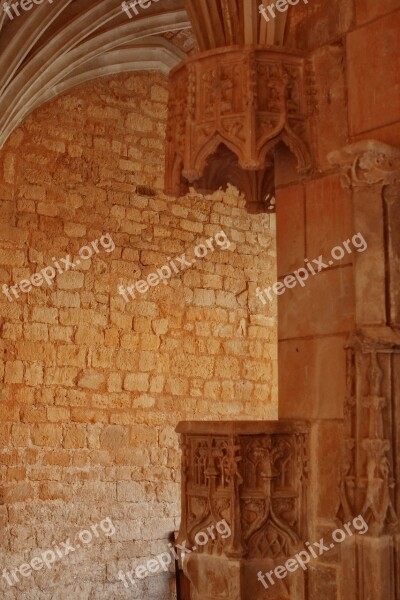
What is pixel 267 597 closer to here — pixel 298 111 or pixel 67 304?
pixel 298 111

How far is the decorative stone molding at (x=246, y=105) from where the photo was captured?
2.99 metres

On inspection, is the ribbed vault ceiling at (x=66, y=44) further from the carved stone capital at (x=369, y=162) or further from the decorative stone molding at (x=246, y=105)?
the carved stone capital at (x=369, y=162)

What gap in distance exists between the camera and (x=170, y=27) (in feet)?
21.4

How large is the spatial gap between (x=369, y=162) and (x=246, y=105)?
547mm

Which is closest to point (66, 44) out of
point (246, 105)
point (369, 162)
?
point (246, 105)

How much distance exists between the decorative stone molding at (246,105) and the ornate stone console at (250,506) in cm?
102

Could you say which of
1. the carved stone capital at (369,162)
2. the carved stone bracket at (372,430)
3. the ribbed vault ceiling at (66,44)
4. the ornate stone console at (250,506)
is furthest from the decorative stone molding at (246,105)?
the ribbed vault ceiling at (66,44)

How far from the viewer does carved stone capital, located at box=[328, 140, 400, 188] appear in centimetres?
272

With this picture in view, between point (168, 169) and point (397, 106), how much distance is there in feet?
3.14

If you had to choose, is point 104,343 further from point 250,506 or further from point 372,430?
point 372,430

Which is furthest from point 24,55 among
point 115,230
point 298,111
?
point 298,111

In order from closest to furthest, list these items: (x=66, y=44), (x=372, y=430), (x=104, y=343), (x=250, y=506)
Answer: (x=372, y=430), (x=250, y=506), (x=66, y=44), (x=104, y=343)

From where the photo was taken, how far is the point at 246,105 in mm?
2982

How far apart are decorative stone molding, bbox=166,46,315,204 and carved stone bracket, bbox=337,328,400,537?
81cm
